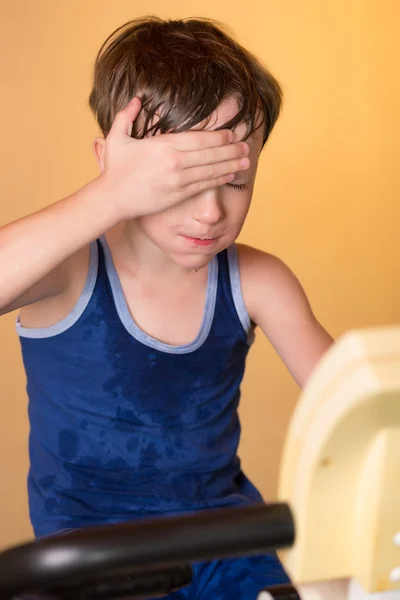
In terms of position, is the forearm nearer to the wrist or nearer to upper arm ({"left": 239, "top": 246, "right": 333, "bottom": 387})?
the wrist

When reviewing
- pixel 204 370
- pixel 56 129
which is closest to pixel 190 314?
pixel 204 370

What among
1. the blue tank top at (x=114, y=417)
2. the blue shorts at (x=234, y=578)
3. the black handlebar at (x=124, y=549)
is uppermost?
the blue tank top at (x=114, y=417)

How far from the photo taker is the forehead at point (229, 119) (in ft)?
3.36

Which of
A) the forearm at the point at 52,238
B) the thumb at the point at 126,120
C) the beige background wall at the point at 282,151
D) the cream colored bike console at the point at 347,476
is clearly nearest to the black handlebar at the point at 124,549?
the cream colored bike console at the point at 347,476

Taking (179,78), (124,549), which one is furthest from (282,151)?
(124,549)

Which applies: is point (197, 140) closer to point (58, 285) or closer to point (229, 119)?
point (229, 119)

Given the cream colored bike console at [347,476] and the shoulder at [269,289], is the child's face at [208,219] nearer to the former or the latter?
the shoulder at [269,289]

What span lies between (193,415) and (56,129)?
1098 millimetres

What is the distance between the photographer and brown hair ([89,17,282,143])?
3.37 ft

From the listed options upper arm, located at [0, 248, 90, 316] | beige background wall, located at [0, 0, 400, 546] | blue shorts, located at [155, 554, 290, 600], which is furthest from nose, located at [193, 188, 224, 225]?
beige background wall, located at [0, 0, 400, 546]

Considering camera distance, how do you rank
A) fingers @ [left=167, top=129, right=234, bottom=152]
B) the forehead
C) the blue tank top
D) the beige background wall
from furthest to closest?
1. the beige background wall
2. the blue tank top
3. the forehead
4. fingers @ [left=167, top=129, right=234, bottom=152]

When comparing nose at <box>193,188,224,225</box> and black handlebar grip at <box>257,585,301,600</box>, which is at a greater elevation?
nose at <box>193,188,224,225</box>

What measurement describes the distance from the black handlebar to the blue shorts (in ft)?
1.55

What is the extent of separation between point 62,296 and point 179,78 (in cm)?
34
